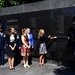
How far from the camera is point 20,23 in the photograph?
46.9ft

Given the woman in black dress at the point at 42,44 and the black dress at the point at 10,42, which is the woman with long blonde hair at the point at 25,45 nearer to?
the black dress at the point at 10,42

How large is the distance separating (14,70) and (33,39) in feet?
6.27

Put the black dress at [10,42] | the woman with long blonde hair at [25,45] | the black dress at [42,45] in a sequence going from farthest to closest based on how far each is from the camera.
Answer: the black dress at [42,45] < the woman with long blonde hair at [25,45] < the black dress at [10,42]

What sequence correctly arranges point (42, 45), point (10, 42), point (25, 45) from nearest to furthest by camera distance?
point (10, 42) → point (25, 45) → point (42, 45)

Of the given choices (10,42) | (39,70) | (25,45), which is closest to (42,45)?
(25,45)

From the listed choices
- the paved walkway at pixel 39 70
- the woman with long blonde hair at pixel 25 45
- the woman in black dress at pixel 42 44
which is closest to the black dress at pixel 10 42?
the woman with long blonde hair at pixel 25 45

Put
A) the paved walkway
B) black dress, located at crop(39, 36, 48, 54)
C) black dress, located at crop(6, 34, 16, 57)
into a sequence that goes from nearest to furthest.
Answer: the paved walkway
black dress, located at crop(6, 34, 16, 57)
black dress, located at crop(39, 36, 48, 54)

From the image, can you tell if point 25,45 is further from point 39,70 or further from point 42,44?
point 39,70

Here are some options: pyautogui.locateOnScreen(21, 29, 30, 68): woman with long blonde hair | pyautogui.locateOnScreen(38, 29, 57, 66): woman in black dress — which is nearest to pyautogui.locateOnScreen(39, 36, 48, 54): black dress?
pyautogui.locateOnScreen(38, 29, 57, 66): woman in black dress

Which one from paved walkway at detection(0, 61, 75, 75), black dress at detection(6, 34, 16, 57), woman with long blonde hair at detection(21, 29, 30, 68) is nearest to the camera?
paved walkway at detection(0, 61, 75, 75)

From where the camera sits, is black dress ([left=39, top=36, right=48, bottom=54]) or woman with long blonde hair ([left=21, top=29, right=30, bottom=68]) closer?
woman with long blonde hair ([left=21, top=29, right=30, bottom=68])

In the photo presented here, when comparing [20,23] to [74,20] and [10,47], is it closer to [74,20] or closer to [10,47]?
[10,47]

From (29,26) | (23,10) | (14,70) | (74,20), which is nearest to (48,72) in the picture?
(14,70)

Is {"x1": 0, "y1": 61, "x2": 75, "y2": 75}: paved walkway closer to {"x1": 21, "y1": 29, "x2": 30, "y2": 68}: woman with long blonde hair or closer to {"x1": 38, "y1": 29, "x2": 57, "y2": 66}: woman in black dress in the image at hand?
{"x1": 38, "y1": 29, "x2": 57, "y2": 66}: woman in black dress
